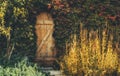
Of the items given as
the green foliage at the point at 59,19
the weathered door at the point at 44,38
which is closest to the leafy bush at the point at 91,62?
the green foliage at the point at 59,19

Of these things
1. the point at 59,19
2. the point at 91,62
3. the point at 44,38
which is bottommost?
the point at 91,62

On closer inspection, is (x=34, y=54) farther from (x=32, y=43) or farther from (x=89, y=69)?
(x=89, y=69)

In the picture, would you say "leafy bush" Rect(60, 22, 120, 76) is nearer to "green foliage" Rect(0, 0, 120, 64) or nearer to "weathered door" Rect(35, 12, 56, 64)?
"green foliage" Rect(0, 0, 120, 64)

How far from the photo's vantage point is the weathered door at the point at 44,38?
53.4ft

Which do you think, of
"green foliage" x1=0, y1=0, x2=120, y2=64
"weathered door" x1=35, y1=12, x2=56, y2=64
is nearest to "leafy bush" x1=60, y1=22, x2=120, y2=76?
"green foliage" x1=0, y1=0, x2=120, y2=64

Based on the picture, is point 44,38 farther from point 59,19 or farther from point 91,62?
point 91,62

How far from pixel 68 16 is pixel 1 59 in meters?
3.41

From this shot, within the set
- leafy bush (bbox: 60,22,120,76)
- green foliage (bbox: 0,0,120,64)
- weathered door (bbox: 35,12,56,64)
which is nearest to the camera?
leafy bush (bbox: 60,22,120,76)

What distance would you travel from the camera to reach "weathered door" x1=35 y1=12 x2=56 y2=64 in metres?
16.3

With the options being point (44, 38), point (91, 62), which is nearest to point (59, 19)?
point (44, 38)

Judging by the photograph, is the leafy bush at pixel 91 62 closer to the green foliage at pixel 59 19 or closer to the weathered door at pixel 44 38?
the green foliage at pixel 59 19

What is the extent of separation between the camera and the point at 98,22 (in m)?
15.7

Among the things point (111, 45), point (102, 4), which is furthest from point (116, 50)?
point (102, 4)

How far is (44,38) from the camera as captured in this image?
53.5 ft
